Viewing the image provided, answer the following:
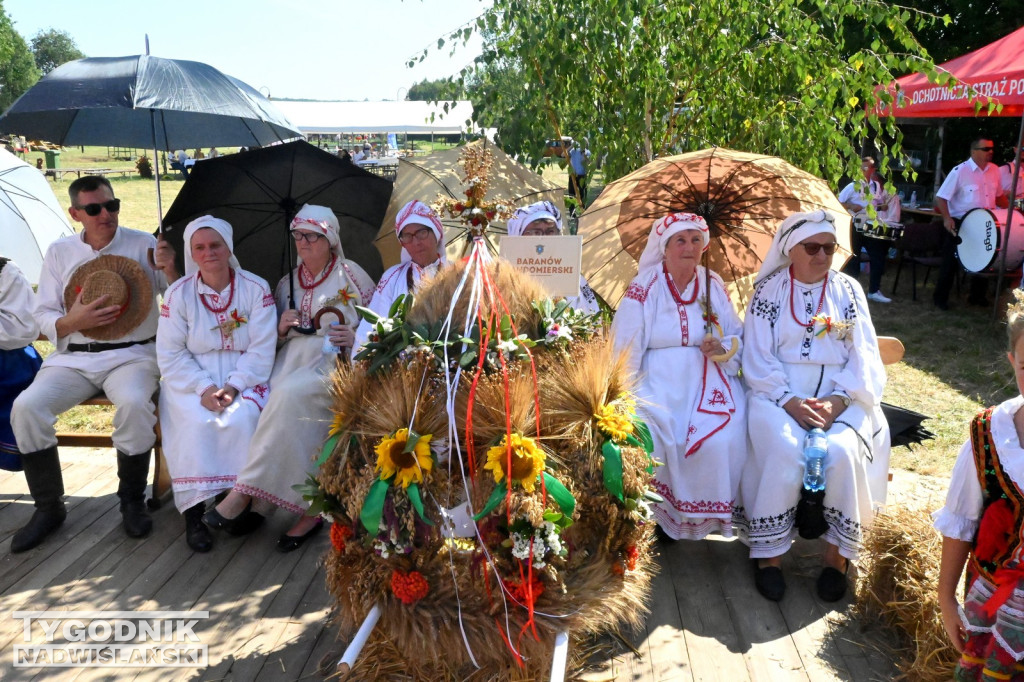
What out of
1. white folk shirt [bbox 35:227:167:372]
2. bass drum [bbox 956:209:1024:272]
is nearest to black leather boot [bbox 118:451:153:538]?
white folk shirt [bbox 35:227:167:372]

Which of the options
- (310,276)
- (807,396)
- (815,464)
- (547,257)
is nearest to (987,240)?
(807,396)

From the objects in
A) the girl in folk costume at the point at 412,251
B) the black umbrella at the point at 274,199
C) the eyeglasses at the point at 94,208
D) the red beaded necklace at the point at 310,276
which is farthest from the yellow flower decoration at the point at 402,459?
the eyeglasses at the point at 94,208

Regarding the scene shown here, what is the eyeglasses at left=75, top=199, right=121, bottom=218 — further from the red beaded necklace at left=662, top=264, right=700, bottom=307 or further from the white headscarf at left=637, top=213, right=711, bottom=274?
the red beaded necklace at left=662, top=264, right=700, bottom=307

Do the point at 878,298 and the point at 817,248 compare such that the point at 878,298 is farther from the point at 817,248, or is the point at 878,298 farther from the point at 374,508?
the point at 374,508

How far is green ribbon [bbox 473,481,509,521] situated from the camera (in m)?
2.40

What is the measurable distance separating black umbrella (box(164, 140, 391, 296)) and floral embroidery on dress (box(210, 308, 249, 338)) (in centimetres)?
64

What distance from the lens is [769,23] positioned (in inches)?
186

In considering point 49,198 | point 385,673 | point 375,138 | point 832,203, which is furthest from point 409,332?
point 375,138

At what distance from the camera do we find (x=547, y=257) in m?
3.21

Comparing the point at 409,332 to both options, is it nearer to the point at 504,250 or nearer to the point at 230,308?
the point at 504,250

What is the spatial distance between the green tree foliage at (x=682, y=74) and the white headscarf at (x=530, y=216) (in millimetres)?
554

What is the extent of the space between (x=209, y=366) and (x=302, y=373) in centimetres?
52

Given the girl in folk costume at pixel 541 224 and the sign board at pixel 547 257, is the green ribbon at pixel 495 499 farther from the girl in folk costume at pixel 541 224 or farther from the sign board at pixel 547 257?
the girl in folk costume at pixel 541 224

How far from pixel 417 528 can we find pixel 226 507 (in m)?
1.85
